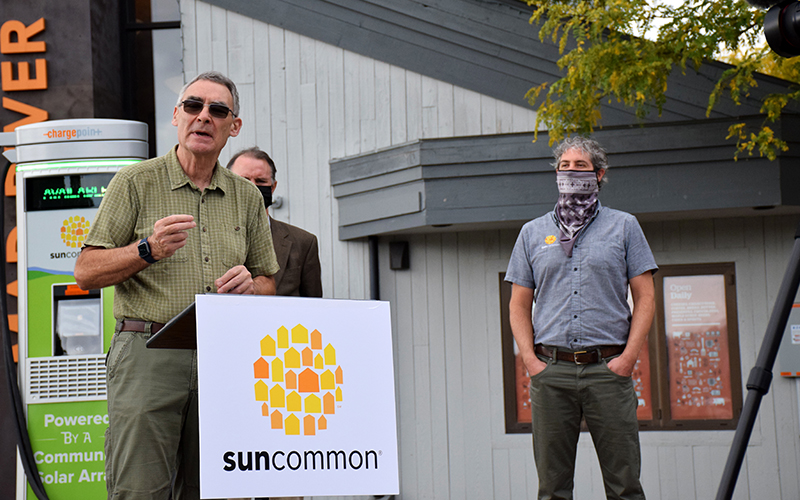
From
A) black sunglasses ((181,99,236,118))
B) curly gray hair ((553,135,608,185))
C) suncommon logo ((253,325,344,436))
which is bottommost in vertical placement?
suncommon logo ((253,325,344,436))

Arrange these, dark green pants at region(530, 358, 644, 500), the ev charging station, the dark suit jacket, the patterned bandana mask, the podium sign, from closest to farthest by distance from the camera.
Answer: the podium sign, dark green pants at region(530, 358, 644, 500), the patterned bandana mask, the dark suit jacket, the ev charging station

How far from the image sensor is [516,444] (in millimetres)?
6441

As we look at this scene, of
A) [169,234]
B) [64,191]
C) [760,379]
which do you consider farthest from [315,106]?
[760,379]

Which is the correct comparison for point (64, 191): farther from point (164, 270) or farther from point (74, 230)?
point (164, 270)

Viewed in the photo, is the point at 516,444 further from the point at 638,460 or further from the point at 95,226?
the point at 95,226

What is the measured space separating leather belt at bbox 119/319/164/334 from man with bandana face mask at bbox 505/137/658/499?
1939 mm

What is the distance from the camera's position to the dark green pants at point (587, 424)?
3535 millimetres

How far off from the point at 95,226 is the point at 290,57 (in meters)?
4.88

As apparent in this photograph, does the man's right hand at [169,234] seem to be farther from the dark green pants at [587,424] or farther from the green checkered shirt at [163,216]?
the dark green pants at [587,424]

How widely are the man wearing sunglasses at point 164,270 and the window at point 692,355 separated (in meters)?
4.53

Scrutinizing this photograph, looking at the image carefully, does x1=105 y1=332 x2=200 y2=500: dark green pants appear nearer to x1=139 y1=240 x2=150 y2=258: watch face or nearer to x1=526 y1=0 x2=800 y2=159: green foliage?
x1=139 y1=240 x2=150 y2=258: watch face

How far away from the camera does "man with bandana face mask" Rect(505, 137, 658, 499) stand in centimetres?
356

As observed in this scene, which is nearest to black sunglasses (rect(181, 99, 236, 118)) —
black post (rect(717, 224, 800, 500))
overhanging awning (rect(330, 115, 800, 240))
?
black post (rect(717, 224, 800, 500))

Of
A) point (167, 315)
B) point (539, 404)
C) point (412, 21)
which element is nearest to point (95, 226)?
point (167, 315)
